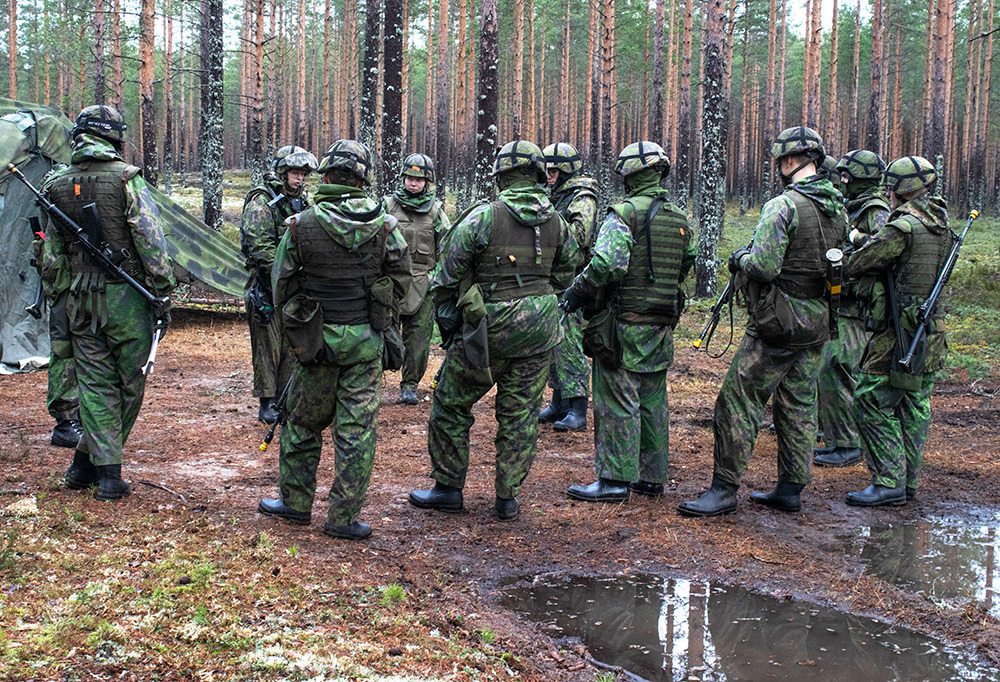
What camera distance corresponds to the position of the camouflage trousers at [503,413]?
504 centimetres

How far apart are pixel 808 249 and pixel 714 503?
165 cm

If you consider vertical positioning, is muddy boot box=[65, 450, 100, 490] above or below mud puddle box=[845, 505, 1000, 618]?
above

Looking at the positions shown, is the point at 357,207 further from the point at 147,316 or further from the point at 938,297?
the point at 938,297

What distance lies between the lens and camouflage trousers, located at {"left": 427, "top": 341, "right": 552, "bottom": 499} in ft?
16.5

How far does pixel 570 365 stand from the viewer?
297 inches

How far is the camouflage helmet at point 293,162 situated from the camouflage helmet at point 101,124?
175cm

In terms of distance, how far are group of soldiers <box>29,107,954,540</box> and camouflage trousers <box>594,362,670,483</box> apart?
0.01 metres

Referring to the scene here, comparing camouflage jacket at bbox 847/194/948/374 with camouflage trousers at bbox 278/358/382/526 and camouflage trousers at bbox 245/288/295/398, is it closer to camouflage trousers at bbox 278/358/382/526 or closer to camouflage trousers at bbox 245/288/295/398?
camouflage trousers at bbox 278/358/382/526

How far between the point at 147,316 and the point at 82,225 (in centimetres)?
63

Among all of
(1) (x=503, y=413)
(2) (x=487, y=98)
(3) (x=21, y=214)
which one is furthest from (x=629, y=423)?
(2) (x=487, y=98)

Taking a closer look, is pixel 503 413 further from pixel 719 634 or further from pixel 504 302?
pixel 719 634

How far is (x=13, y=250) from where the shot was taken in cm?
916

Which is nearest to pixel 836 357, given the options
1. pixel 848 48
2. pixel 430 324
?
pixel 430 324

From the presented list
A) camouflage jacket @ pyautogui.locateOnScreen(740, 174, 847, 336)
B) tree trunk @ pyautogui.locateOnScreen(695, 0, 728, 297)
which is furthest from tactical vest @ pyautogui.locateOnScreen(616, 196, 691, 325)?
tree trunk @ pyautogui.locateOnScreen(695, 0, 728, 297)
